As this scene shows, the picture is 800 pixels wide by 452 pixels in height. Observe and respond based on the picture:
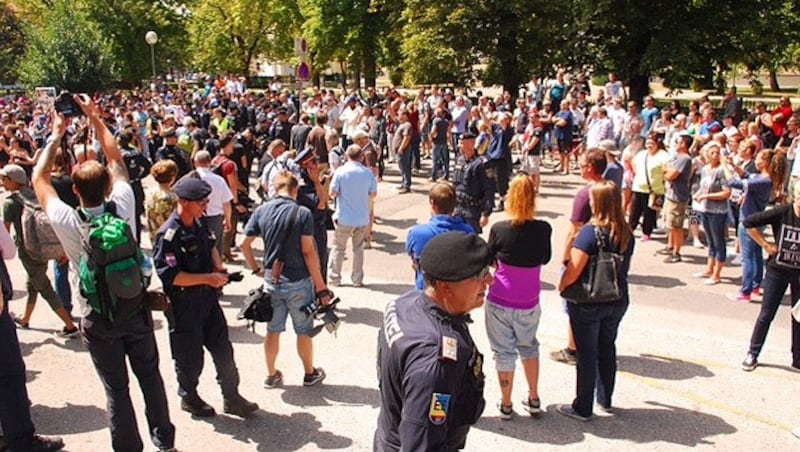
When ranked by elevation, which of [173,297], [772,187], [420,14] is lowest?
[173,297]

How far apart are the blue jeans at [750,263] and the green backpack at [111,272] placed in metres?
6.76

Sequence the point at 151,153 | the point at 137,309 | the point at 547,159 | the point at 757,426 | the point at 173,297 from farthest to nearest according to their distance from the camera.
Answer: the point at 547,159, the point at 151,153, the point at 757,426, the point at 173,297, the point at 137,309

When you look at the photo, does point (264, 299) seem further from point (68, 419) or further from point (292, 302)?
point (68, 419)

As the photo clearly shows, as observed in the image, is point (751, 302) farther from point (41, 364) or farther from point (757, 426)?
point (41, 364)

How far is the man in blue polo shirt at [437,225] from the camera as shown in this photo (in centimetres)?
507

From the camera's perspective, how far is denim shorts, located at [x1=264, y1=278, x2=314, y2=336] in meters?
5.59

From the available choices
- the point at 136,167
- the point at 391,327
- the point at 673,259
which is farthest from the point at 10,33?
the point at 391,327

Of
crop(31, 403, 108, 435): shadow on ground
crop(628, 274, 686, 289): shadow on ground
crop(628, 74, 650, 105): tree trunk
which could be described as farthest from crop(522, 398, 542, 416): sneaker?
crop(628, 74, 650, 105): tree trunk

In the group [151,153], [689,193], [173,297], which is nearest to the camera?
[173,297]

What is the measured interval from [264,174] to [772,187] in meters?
6.24

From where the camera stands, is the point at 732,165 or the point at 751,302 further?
the point at 732,165

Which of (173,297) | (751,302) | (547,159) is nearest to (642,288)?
(751,302)

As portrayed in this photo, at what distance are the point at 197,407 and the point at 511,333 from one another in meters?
2.51

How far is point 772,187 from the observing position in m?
7.64
